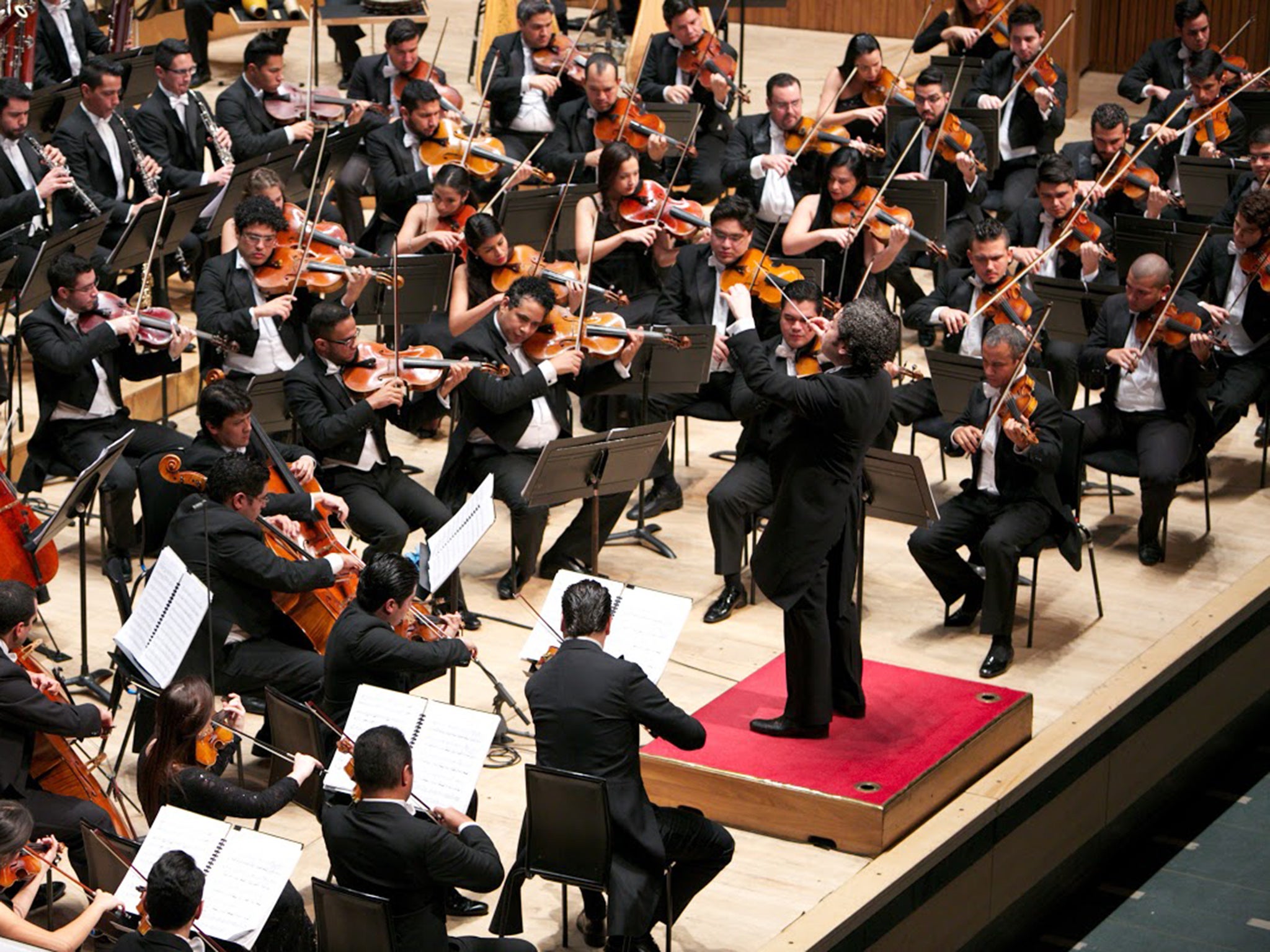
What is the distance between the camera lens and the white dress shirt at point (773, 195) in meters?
8.80

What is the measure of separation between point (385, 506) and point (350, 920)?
106 inches

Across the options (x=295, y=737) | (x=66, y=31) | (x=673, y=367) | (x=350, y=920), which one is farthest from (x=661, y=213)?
(x=350, y=920)

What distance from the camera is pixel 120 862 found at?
4.64 m

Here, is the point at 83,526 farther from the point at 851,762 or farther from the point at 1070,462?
the point at 1070,462

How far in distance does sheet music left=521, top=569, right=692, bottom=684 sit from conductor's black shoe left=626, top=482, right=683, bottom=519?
2454mm

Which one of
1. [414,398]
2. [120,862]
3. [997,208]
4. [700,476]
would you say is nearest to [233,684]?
[120,862]

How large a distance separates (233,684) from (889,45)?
9.02m

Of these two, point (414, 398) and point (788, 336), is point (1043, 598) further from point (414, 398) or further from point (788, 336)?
point (414, 398)

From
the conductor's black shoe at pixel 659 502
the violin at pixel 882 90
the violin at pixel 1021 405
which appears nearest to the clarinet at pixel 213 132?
the conductor's black shoe at pixel 659 502

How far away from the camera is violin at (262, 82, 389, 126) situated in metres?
9.42

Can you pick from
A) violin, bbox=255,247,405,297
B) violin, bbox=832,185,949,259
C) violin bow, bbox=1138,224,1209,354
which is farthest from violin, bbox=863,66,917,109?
violin, bbox=255,247,405,297

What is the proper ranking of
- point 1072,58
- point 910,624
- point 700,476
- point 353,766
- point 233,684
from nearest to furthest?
point 353,766 < point 233,684 < point 910,624 < point 700,476 < point 1072,58

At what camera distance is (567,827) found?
493 cm

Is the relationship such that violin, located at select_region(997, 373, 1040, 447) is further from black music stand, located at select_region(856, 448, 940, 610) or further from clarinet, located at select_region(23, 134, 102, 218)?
clarinet, located at select_region(23, 134, 102, 218)
